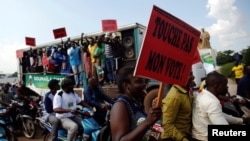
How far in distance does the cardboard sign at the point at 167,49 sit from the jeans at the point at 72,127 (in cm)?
297

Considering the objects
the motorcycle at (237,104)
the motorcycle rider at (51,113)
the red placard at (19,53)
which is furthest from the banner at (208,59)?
the red placard at (19,53)

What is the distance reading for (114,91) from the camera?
28.9ft

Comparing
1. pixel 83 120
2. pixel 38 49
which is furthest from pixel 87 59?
pixel 83 120

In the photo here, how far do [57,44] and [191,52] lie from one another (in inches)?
349

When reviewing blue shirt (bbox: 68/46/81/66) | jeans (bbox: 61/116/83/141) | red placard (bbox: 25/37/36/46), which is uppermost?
red placard (bbox: 25/37/36/46)

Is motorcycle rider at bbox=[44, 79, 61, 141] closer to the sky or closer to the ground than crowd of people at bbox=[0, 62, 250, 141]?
closer to the ground

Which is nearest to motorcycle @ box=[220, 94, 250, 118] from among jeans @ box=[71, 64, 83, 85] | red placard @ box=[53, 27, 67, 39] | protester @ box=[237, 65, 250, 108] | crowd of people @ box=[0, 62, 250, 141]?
protester @ box=[237, 65, 250, 108]

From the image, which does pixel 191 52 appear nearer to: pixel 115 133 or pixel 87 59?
pixel 115 133

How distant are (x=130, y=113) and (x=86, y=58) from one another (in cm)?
778

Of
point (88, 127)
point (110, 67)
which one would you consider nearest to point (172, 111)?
point (88, 127)

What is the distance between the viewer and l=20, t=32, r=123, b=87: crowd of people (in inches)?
362

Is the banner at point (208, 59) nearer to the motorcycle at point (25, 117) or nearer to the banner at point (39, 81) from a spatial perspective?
the motorcycle at point (25, 117)

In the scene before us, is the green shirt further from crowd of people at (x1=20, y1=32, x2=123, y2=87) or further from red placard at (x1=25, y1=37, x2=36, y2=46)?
red placard at (x1=25, y1=37, x2=36, y2=46)

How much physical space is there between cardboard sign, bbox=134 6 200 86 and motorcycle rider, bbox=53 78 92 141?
9.74 ft
